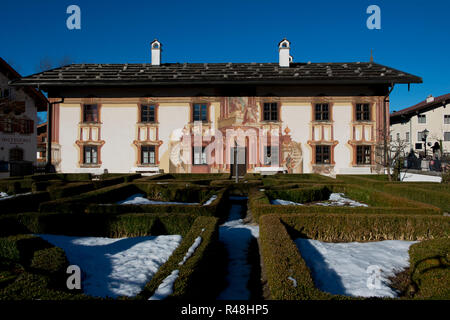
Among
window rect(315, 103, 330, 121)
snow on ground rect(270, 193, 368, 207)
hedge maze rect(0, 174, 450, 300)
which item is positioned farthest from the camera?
window rect(315, 103, 330, 121)

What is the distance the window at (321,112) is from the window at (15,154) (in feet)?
79.5

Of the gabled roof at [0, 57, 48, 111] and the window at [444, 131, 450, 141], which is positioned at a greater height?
the gabled roof at [0, 57, 48, 111]

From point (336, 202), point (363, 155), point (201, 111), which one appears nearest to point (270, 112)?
point (201, 111)

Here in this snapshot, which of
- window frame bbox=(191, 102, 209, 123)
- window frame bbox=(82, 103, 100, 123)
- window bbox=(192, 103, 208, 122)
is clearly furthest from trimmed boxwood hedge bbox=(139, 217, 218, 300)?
window frame bbox=(82, 103, 100, 123)

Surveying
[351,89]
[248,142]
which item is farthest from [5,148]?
[351,89]

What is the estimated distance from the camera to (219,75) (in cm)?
1869

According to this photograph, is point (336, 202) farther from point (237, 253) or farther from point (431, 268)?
point (431, 268)

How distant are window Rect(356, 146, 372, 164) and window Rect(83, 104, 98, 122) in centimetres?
1875

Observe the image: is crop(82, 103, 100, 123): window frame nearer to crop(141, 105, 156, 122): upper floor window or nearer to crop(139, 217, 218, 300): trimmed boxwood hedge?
crop(141, 105, 156, 122): upper floor window

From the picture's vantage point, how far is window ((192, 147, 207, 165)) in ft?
61.3

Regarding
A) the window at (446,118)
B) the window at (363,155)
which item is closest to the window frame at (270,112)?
the window at (363,155)

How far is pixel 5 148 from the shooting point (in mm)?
21219

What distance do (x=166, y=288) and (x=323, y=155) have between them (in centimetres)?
1747

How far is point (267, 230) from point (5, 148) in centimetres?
2499
